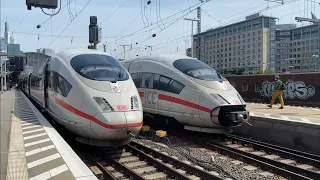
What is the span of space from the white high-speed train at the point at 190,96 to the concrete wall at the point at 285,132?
151 centimetres

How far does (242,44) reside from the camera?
79.6 m

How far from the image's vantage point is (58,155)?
677 cm

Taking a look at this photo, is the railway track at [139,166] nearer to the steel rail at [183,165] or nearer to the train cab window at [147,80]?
the steel rail at [183,165]

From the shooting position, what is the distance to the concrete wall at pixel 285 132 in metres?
10.4

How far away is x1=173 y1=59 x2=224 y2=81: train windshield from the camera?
1162 centimetres

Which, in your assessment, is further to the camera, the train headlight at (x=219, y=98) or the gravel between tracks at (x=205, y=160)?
the train headlight at (x=219, y=98)

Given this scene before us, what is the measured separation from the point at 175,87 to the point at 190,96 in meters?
0.83

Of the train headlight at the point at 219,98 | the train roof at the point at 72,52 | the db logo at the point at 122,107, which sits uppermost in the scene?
the train roof at the point at 72,52

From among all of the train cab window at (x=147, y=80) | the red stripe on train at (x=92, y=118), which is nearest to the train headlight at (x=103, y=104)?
the red stripe on train at (x=92, y=118)

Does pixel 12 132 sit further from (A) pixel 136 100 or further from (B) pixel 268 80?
(B) pixel 268 80

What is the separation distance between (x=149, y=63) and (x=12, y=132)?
5914mm

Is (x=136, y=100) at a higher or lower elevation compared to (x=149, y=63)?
lower

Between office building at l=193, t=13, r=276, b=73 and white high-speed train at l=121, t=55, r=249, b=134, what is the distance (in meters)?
54.4

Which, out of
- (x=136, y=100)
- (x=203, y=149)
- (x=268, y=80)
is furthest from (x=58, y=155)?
(x=268, y=80)
